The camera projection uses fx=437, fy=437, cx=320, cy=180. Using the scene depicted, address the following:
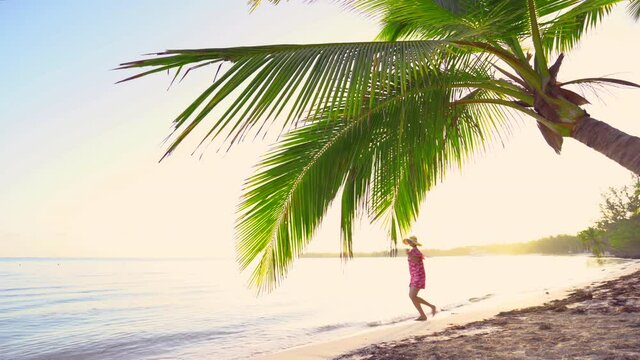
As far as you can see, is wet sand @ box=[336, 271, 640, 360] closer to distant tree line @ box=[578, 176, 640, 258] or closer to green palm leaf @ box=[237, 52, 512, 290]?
green palm leaf @ box=[237, 52, 512, 290]

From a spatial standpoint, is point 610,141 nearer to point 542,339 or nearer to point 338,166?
point 338,166

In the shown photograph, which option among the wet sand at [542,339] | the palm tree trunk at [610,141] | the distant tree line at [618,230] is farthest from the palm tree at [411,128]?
the distant tree line at [618,230]

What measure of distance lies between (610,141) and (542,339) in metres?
2.74

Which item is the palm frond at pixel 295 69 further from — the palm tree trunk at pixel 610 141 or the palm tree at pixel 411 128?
the palm tree trunk at pixel 610 141

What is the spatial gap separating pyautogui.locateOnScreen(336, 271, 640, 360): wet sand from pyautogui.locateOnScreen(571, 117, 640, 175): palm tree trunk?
167cm

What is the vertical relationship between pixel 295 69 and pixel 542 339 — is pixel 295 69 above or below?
above

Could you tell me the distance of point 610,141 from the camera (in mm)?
2650

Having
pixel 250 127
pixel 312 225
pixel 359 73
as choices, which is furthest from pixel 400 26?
pixel 250 127

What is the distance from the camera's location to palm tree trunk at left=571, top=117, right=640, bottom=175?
2515mm

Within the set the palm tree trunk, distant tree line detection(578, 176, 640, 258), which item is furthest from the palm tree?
distant tree line detection(578, 176, 640, 258)

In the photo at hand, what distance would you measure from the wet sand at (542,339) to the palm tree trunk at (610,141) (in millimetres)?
1667

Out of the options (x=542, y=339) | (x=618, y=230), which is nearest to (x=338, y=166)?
(x=542, y=339)

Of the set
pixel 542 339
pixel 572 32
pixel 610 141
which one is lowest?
pixel 542 339

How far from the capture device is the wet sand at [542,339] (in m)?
3.82
